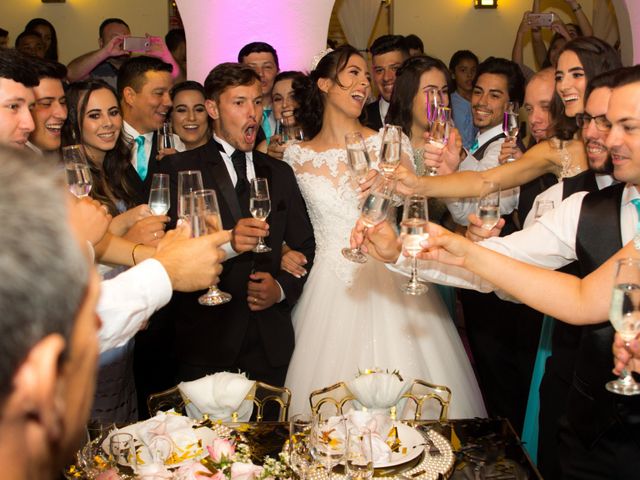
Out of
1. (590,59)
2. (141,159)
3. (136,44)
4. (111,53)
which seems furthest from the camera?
(111,53)

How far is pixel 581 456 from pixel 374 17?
812 cm

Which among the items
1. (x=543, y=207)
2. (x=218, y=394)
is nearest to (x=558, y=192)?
(x=543, y=207)

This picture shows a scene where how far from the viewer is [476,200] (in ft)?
12.3

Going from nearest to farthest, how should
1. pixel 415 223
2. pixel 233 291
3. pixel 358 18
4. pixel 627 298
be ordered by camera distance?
pixel 627 298
pixel 415 223
pixel 233 291
pixel 358 18

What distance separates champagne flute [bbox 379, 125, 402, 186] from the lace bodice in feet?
1.98

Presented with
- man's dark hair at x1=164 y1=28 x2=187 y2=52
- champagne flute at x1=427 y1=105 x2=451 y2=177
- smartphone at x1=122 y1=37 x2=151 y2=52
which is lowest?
champagne flute at x1=427 y1=105 x2=451 y2=177

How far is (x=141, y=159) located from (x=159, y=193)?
5.42 feet

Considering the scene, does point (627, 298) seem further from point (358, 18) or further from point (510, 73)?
point (358, 18)

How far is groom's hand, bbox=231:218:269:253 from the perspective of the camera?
293 centimetres

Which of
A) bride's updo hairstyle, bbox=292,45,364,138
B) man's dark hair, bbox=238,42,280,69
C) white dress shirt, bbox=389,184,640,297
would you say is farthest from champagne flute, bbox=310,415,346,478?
man's dark hair, bbox=238,42,280,69

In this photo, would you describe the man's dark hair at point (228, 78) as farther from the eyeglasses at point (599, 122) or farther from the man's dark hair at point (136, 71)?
the eyeglasses at point (599, 122)

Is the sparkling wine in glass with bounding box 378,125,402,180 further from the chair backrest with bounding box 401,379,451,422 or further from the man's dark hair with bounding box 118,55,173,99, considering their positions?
the man's dark hair with bounding box 118,55,173,99

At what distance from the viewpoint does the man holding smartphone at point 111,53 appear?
5.35 meters

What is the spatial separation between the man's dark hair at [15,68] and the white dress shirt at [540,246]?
151 centimetres
